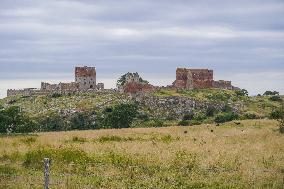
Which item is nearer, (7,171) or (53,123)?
(7,171)

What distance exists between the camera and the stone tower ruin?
167500 millimetres

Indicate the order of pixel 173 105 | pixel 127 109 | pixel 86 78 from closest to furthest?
1. pixel 127 109
2. pixel 173 105
3. pixel 86 78

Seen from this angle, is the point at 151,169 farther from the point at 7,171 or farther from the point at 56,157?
the point at 7,171

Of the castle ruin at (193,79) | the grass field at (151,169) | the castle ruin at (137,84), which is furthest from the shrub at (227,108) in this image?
the grass field at (151,169)

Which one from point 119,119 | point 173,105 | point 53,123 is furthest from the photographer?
point 173,105

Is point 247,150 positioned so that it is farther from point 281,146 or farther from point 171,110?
point 171,110

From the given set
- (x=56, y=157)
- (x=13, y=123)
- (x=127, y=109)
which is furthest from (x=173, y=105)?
(x=56, y=157)

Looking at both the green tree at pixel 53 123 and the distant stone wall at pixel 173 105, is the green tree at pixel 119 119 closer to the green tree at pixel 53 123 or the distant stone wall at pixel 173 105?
the green tree at pixel 53 123

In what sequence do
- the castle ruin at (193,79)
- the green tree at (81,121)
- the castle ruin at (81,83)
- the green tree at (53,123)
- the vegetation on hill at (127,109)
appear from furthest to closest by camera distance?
the castle ruin at (81,83) → the castle ruin at (193,79) → the green tree at (53,123) → the green tree at (81,121) → the vegetation on hill at (127,109)

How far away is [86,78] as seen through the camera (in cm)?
17000

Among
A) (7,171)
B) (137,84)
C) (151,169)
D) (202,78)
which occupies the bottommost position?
(7,171)

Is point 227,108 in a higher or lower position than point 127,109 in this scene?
higher

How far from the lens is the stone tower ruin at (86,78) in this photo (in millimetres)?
167500

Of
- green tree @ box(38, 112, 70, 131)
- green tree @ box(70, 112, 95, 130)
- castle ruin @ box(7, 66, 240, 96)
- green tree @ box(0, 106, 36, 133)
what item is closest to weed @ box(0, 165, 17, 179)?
green tree @ box(0, 106, 36, 133)
